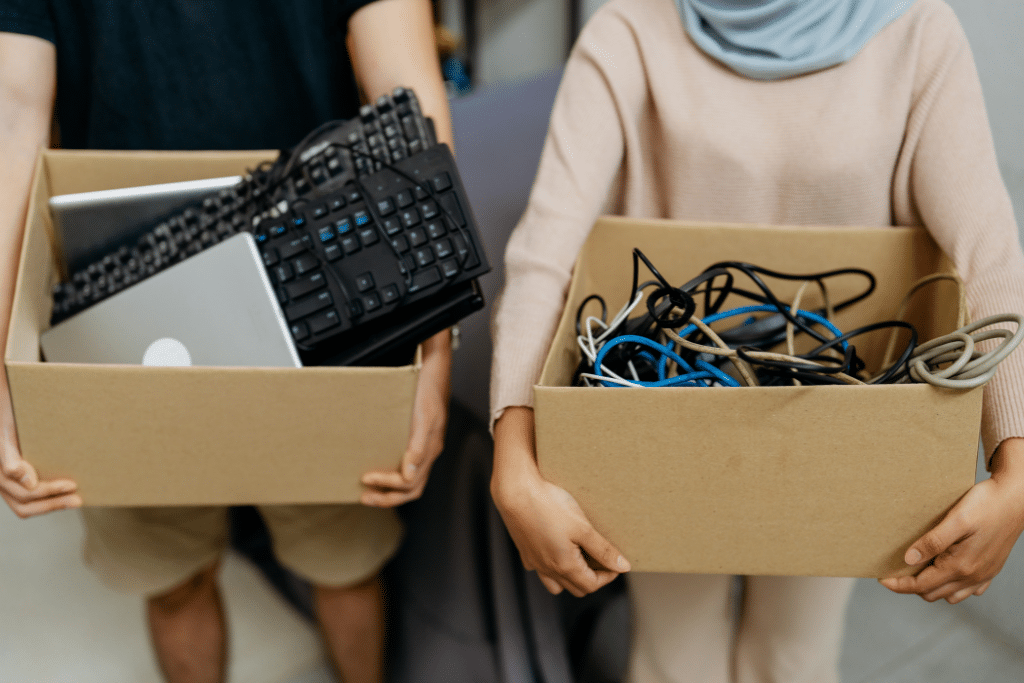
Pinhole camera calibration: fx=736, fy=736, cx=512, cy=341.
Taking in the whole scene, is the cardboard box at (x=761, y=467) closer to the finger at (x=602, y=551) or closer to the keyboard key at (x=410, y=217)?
the finger at (x=602, y=551)

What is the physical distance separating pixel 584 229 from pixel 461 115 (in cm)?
67

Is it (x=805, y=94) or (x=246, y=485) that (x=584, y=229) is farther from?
(x=246, y=485)

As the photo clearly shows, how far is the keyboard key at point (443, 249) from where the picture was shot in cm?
61

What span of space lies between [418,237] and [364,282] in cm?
6

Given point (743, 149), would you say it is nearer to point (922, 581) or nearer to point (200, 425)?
point (922, 581)

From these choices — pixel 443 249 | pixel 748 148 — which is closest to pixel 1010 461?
pixel 748 148

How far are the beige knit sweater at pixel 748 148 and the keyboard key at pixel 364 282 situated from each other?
0.36 feet

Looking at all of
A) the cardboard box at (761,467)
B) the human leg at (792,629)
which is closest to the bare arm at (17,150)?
the cardboard box at (761,467)

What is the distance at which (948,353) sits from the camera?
1.50 ft

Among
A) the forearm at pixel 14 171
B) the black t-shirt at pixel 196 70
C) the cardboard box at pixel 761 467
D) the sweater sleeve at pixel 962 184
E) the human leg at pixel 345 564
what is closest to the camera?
the cardboard box at pixel 761 467

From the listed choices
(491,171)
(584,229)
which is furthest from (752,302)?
(491,171)

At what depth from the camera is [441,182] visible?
24.8 inches

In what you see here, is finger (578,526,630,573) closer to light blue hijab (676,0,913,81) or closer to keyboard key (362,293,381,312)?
keyboard key (362,293,381,312)

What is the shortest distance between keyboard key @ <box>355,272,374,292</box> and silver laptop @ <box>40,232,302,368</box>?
66 millimetres
